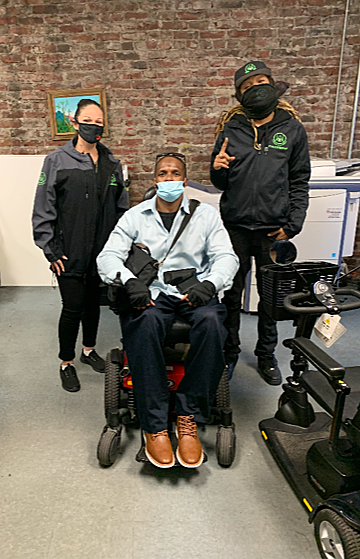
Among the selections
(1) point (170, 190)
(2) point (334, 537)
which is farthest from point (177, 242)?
(2) point (334, 537)

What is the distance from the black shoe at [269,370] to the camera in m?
2.33

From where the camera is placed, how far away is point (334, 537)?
1.21 meters

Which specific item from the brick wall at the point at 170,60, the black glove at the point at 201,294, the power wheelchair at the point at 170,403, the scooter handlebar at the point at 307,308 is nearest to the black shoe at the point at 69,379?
the power wheelchair at the point at 170,403

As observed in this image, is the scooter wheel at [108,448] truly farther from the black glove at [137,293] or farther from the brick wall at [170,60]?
the brick wall at [170,60]

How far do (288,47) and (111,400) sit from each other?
10.4 ft

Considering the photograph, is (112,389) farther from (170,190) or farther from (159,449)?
(170,190)

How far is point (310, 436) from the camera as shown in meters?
1.75

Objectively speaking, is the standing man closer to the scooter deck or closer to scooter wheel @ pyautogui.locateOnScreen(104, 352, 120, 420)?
the scooter deck

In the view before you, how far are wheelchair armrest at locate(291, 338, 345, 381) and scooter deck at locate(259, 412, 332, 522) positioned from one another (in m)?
0.48

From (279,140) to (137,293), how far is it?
3.60ft

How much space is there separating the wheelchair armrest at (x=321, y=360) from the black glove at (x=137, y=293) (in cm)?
59

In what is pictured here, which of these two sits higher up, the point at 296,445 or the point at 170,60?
the point at 170,60

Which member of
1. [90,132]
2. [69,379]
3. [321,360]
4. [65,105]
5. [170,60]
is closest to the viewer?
[321,360]

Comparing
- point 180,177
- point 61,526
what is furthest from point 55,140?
point 61,526
